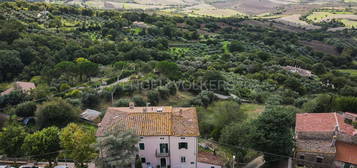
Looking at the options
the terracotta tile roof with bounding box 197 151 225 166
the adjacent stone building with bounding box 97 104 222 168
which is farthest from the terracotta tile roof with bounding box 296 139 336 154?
the adjacent stone building with bounding box 97 104 222 168

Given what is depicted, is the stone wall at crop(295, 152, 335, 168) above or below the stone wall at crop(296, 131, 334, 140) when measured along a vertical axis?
below

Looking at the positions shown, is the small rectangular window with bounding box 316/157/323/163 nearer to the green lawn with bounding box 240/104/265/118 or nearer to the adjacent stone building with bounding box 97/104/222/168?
the adjacent stone building with bounding box 97/104/222/168

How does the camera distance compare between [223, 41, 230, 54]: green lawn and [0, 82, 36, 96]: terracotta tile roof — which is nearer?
[0, 82, 36, 96]: terracotta tile roof

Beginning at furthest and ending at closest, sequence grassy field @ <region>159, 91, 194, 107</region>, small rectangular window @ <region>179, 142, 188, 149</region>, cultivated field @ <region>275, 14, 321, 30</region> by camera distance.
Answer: cultivated field @ <region>275, 14, 321, 30</region> → grassy field @ <region>159, 91, 194, 107</region> → small rectangular window @ <region>179, 142, 188, 149</region>

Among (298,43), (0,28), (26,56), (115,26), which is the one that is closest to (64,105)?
(26,56)

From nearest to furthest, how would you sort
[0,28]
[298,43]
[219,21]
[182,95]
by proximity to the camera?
[182,95]
[0,28]
[298,43]
[219,21]

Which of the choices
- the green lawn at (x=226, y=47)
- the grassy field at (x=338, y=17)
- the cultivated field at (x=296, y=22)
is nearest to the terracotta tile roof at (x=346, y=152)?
the green lawn at (x=226, y=47)

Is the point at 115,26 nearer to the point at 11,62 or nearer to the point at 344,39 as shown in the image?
the point at 11,62
